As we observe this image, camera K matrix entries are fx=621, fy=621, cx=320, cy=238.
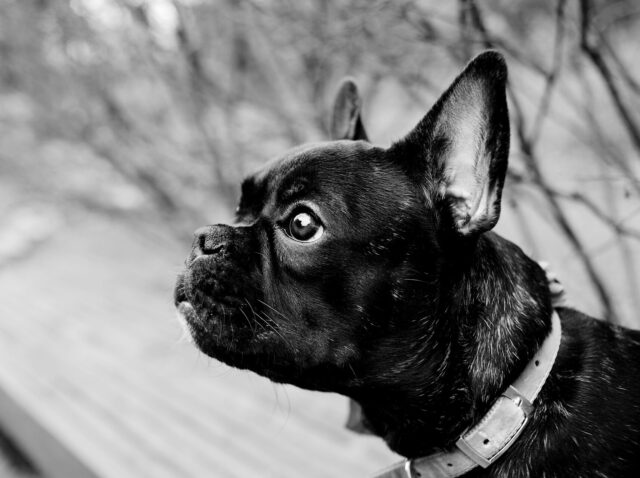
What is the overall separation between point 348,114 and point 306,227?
856mm

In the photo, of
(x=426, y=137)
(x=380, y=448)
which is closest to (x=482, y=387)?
(x=426, y=137)

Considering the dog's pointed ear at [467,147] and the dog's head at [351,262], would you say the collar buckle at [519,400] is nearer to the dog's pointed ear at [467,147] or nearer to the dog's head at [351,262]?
the dog's head at [351,262]

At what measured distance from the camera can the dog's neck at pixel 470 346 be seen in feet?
5.99

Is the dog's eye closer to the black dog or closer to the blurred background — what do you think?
the black dog

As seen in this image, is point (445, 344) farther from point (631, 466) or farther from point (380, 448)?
point (380, 448)

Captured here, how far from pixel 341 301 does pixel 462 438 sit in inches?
20.8

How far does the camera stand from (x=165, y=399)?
15.6 feet

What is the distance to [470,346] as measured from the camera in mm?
1867

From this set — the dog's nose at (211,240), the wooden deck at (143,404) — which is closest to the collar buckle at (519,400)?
the dog's nose at (211,240)

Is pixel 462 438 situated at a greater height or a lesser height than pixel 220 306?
lesser

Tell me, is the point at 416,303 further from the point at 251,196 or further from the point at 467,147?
the point at 251,196

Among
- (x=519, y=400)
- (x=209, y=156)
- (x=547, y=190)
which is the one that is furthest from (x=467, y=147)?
(x=209, y=156)

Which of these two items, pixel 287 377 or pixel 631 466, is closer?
pixel 631 466

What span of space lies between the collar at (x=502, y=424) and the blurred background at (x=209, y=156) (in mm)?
926
